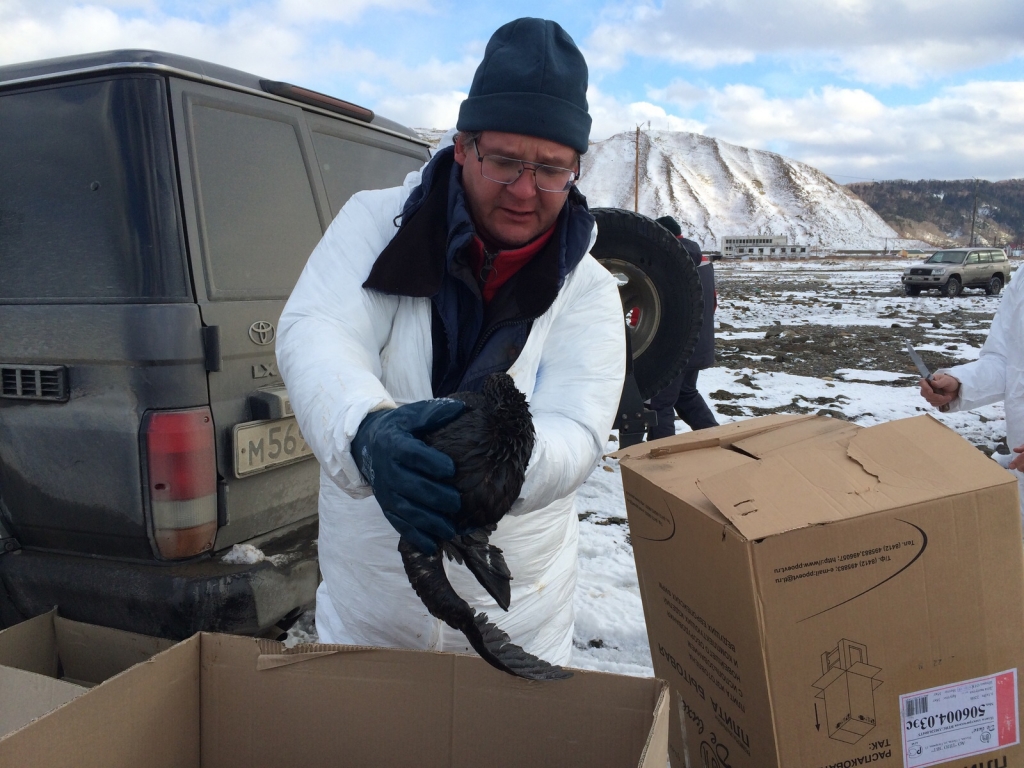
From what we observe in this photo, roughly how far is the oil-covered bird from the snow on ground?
169 centimetres

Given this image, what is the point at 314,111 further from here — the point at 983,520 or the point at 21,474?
the point at 983,520

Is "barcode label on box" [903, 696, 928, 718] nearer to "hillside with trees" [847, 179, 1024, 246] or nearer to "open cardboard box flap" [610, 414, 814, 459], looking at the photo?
"open cardboard box flap" [610, 414, 814, 459]

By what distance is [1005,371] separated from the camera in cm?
250

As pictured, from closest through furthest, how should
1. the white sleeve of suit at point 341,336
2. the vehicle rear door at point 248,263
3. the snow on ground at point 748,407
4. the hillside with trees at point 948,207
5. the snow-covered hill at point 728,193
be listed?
the white sleeve of suit at point 341,336 < the vehicle rear door at point 248,263 < the snow on ground at point 748,407 < the snow-covered hill at point 728,193 < the hillside with trees at point 948,207

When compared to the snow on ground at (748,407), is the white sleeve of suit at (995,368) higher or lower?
higher

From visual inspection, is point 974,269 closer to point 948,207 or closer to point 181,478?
point 181,478

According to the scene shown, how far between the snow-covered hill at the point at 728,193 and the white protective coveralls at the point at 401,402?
8768 centimetres

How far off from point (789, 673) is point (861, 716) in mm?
186

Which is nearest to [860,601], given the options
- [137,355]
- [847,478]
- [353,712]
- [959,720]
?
[847,478]

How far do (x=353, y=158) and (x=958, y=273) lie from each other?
911 inches

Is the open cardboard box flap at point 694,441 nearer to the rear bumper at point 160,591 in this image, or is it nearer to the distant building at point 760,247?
the rear bumper at point 160,591

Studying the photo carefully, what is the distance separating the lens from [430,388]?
1492mm

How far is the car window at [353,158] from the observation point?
114 inches

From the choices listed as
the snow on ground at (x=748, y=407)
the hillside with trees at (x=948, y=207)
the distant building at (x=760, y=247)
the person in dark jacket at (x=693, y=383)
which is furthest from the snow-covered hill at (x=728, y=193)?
the person in dark jacket at (x=693, y=383)
